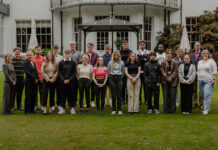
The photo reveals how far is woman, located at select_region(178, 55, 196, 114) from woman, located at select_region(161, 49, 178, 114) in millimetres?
171

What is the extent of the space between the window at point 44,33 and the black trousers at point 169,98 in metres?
17.2

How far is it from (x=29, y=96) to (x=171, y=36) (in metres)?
15.3

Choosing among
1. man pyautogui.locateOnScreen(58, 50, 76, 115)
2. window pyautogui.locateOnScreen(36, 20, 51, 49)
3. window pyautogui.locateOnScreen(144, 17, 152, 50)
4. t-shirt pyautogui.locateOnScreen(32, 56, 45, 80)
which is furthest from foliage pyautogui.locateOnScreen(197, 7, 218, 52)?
t-shirt pyautogui.locateOnScreen(32, 56, 45, 80)

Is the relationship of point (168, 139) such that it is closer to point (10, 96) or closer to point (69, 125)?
point (69, 125)

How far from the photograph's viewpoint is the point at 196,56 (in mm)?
9414

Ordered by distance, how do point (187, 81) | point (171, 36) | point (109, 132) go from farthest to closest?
point (171, 36) → point (187, 81) → point (109, 132)

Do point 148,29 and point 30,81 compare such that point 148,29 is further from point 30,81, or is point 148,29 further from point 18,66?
point 30,81

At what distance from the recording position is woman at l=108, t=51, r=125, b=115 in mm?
8594

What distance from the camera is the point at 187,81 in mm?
8547

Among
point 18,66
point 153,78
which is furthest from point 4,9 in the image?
point 153,78

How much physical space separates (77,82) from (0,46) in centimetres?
1722

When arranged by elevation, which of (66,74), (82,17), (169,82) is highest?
(82,17)

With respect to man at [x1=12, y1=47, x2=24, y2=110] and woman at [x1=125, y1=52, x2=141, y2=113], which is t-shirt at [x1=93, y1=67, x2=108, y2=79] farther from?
man at [x1=12, y1=47, x2=24, y2=110]

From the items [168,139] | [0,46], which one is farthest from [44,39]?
[168,139]
